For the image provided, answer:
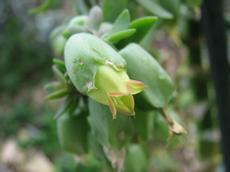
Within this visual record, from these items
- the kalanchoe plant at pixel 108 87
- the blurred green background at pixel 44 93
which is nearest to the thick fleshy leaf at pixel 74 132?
the kalanchoe plant at pixel 108 87

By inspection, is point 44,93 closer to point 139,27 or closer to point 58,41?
point 58,41

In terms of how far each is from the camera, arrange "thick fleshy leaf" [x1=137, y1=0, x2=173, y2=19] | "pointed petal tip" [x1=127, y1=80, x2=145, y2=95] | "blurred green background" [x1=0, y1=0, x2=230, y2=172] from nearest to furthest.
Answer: "pointed petal tip" [x1=127, y1=80, x2=145, y2=95]
"thick fleshy leaf" [x1=137, y1=0, x2=173, y2=19]
"blurred green background" [x1=0, y1=0, x2=230, y2=172]

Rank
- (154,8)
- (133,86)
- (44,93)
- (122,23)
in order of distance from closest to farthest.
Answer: (133,86) → (122,23) → (154,8) → (44,93)

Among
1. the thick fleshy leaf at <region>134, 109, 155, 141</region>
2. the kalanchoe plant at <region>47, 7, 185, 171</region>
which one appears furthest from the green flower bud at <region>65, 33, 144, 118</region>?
the thick fleshy leaf at <region>134, 109, 155, 141</region>

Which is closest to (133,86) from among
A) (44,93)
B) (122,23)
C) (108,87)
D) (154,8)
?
(108,87)

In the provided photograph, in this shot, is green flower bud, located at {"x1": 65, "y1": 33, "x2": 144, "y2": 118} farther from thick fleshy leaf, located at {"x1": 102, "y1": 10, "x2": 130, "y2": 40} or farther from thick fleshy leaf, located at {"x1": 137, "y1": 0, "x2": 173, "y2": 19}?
thick fleshy leaf, located at {"x1": 137, "y1": 0, "x2": 173, "y2": 19}

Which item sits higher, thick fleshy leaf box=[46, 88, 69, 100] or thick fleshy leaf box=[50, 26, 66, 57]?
thick fleshy leaf box=[50, 26, 66, 57]

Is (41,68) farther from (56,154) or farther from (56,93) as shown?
(56,93)

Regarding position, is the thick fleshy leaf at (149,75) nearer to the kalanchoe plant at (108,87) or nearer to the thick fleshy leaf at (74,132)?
the kalanchoe plant at (108,87)

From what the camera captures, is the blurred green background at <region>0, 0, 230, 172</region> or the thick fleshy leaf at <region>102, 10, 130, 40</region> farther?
the blurred green background at <region>0, 0, 230, 172</region>
